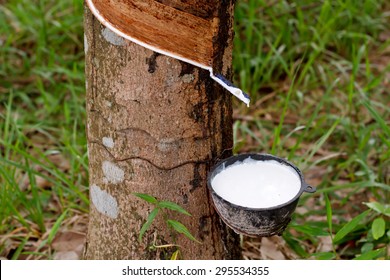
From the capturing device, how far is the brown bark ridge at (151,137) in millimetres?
1480

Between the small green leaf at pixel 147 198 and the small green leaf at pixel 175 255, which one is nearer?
the small green leaf at pixel 147 198

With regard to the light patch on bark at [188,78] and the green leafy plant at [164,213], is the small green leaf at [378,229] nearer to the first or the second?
the green leafy plant at [164,213]

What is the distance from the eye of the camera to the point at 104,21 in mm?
1458

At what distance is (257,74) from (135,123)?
4.38 feet

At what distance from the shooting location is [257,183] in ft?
5.05

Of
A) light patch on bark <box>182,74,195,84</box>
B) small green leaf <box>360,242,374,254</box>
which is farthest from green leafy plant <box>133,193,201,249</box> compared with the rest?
small green leaf <box>360,242,374,254</box>

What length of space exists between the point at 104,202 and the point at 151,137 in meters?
0.27

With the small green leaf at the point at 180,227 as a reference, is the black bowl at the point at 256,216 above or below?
above

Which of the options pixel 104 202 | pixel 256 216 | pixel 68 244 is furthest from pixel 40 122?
pixel 256 216

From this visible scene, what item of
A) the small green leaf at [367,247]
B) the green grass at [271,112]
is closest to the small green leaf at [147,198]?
the green grass at [271,112]

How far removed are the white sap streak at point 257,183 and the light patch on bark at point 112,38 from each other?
410 mm

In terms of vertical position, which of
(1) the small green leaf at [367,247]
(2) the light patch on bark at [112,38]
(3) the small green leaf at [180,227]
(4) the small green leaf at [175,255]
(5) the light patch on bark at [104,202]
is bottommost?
(1) the small green leaf at [367,247]

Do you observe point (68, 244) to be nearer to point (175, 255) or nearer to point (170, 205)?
point (175, 255)

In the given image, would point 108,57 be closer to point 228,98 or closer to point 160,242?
point 228,98
